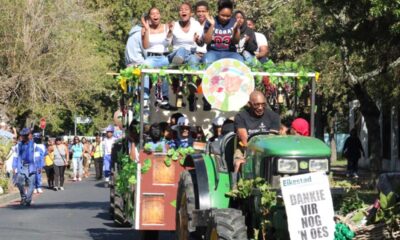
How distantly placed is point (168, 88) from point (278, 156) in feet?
18.1

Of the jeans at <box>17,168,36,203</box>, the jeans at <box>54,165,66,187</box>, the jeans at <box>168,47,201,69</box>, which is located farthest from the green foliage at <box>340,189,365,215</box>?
the jeans at <box>54,165,66,187</box>

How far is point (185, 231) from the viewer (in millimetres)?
11719

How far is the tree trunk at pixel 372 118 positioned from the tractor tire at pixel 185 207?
1763cm

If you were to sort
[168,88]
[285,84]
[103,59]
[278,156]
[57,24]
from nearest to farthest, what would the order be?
[278,156], [285,84], [168,88], [57,24], [103,59]

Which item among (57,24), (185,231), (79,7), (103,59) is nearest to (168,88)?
(185,231)

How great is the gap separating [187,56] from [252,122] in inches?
134

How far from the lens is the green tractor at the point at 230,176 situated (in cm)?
973

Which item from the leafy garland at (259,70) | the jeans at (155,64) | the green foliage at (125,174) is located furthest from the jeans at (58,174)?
the leafy garland at (259,70)

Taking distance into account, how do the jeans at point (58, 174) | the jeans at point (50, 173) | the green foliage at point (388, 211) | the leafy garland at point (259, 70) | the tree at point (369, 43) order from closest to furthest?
the green foliage at point (388, 211) → the leafy garland at point (259, 70) → the tree at point (369, 43) → the jeans at point (58, 174) → the jeans at point (50, 173)

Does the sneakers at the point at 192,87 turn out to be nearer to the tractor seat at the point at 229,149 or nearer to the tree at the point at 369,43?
the tractor seat at the point at 229,149

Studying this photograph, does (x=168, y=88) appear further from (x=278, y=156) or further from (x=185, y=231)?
(x=278, y=156)

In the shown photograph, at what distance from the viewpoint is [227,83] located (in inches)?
516

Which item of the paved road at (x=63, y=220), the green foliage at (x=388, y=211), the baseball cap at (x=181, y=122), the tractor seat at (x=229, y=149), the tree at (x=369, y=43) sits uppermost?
the tree at (x=369, y=43)

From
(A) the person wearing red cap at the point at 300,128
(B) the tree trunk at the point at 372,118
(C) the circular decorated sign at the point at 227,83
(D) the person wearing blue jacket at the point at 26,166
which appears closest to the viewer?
(A) the person wearing red cap at the point at 300,128
